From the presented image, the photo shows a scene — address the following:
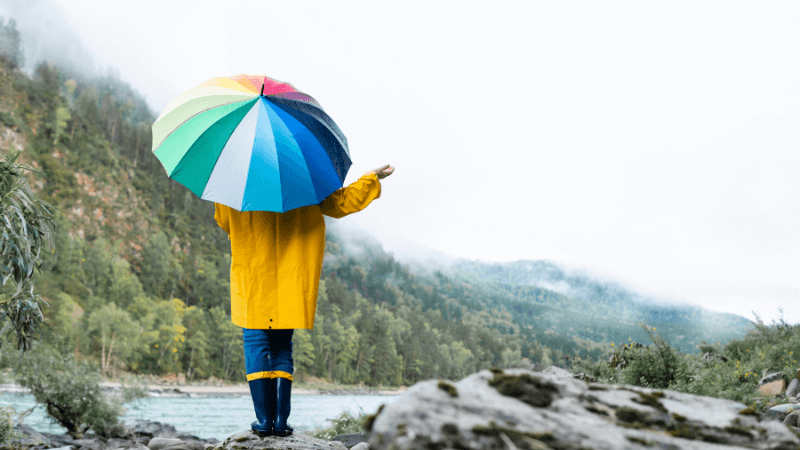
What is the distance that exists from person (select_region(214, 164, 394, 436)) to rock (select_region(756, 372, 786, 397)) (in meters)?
7.25

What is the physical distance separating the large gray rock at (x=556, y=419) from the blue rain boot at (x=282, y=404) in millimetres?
2701

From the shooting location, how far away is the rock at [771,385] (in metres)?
7.59

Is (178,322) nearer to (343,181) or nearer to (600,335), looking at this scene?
(343,181)

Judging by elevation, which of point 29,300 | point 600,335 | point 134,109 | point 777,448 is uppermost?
point 134,109

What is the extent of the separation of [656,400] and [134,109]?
7558 inches

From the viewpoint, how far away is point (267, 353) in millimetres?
4086

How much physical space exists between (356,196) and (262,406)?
189 centimetres

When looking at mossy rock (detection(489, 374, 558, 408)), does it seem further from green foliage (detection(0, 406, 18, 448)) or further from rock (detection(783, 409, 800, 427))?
green foliage (detection(0, 406, 18, 448))

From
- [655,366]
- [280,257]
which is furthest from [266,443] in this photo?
[655,366]

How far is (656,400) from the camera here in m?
1.84

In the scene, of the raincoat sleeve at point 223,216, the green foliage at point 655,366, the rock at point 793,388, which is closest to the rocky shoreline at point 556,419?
the raincoat sleeve at point 223,216

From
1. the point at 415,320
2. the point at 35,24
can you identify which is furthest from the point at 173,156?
the point at 35,24

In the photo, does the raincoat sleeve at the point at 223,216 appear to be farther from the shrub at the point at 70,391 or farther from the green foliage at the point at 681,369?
the shrub at the point at 70,391

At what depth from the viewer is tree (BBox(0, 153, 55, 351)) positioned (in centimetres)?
494
